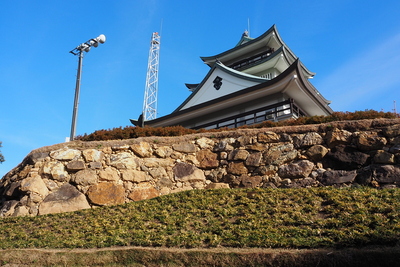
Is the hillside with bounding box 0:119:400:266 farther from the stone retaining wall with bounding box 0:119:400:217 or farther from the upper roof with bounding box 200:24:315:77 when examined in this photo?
the upper roof with bounding box 200:24:315:77

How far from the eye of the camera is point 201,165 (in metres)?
12.9

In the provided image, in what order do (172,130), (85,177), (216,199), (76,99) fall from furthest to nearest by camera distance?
(76,99), (172,130), (85,177), (216,199)

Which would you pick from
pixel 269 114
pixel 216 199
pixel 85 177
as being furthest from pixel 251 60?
pixel 216 199

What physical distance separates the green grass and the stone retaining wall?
89 cm

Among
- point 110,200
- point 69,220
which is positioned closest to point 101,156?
point 110,200

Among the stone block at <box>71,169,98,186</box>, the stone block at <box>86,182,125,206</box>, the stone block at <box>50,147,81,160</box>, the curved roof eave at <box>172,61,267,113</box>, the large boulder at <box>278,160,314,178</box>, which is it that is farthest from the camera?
the curved roof eave at <box>172,61,267,113</box>

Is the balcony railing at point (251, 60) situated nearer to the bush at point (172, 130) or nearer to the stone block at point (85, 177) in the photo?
the bush at point (172, 130)

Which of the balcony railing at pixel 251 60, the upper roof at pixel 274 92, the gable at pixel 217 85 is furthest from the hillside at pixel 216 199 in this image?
the balcony railing at pixel 251 60

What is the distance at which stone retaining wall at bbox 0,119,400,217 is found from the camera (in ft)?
37.2

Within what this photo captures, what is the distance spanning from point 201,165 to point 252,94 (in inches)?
327

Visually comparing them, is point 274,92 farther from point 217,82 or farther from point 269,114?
point 217,82

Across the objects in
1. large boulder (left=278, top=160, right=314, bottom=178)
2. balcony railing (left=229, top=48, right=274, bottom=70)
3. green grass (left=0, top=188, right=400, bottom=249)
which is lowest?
green grass (left=0, top=188, right=400, bottom=249)

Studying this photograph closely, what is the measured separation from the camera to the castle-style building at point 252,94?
63.0 ft

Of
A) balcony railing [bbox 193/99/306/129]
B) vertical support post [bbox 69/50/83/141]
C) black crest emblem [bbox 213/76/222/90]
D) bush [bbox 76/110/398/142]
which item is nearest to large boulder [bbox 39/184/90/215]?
bush [bbox 76/110/398/142]
